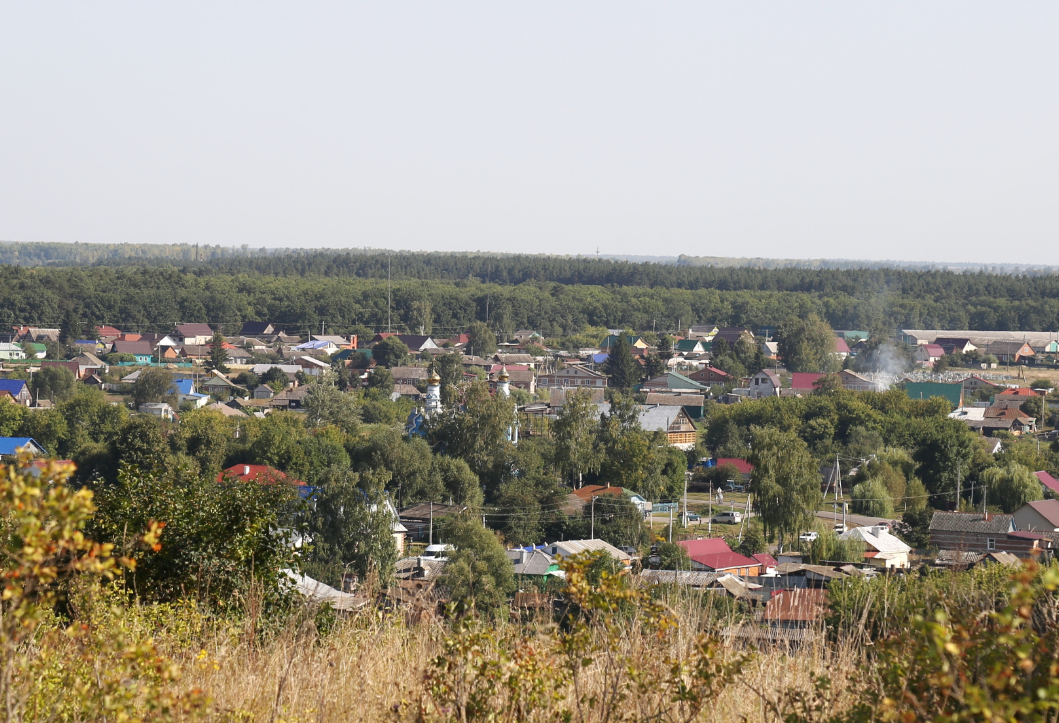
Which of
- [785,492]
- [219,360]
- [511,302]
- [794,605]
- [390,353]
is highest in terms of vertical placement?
[794,605]

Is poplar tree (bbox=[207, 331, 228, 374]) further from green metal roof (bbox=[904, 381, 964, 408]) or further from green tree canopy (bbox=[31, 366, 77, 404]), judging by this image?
green metal roof (bbox=[904, 381, 964, 408])

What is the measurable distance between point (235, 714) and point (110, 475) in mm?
15786

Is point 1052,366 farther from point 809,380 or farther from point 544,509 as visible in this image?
point 544,509

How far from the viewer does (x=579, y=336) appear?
45969mm

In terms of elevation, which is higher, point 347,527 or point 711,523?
point 347,527

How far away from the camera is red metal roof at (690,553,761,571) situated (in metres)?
11.9

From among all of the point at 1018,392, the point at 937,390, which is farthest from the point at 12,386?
the point at 1018,392

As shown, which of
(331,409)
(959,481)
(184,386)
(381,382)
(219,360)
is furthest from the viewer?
(219,360)

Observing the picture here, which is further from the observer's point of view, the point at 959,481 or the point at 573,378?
the point at 573,378

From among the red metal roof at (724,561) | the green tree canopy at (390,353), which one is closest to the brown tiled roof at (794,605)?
the red metal roof at (724,561)

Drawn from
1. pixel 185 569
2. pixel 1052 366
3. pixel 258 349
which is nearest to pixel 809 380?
pixel 1052 366

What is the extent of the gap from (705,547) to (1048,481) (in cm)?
791

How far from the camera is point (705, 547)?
12633mm

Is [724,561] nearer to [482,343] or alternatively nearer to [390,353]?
[390,353]
